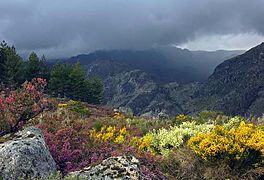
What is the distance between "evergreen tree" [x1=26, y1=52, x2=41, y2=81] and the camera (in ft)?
206

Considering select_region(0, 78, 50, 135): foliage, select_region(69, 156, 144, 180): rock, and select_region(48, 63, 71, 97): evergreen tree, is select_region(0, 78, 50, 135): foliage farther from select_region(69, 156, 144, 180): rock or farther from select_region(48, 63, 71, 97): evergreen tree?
A: select_region(48, 63, 71, 97): evergreen tree

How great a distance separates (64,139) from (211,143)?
404 centimetres

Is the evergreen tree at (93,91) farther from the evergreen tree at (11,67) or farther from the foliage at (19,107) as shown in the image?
the foliage at (19,107)

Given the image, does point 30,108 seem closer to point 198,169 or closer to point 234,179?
point 198,169

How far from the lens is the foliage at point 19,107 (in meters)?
10.5

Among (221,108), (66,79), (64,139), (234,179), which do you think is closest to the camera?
(234,179)

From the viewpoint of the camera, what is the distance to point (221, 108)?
195750 mm

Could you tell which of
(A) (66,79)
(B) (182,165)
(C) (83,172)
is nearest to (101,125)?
(B) (182,165)

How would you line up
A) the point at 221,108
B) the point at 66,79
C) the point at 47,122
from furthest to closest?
the point at 221,108, the point at 66,79, the point at 47,122

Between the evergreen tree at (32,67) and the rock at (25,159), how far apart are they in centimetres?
5593

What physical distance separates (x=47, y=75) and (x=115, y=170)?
64490mm

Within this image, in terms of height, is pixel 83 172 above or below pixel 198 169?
above

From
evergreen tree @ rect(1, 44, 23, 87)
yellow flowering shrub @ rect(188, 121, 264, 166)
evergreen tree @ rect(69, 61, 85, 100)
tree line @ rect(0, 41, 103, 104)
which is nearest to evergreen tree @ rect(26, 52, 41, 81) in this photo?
tree line @ rect(0, 41, 103, 104)

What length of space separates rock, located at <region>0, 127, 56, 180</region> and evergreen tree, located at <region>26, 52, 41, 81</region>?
55.9 meters
